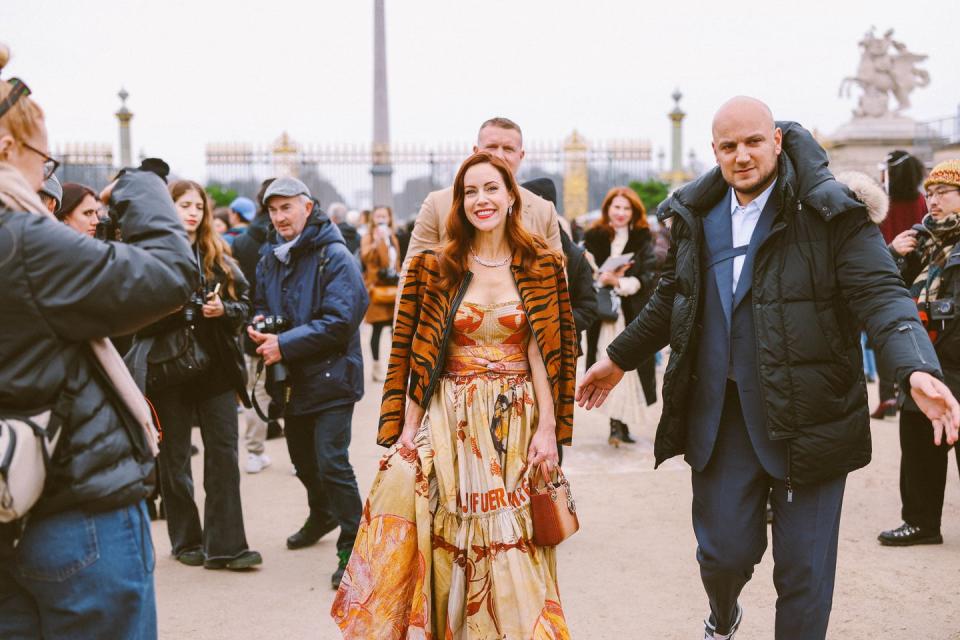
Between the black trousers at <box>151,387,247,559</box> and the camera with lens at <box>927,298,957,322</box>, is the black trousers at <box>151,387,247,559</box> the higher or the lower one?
the lower one

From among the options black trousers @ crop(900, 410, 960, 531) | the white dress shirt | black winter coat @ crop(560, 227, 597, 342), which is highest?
the white dress shirt

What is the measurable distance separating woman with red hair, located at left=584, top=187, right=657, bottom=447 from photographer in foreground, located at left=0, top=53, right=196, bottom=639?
5448 millimetres

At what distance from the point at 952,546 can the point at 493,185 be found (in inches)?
143

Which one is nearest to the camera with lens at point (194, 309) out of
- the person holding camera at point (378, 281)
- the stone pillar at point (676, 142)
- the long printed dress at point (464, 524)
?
the long printed dress at point (464, 524)

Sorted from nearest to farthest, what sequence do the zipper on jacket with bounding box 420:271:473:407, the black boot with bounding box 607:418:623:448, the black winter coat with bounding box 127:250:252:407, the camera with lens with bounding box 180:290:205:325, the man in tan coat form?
the zipper on jacket with bounding box 420:271:473:407, the man in tan coat, the camera with lens with bounding box 180:290:205:325, the black winter coat with bounding box 127:250:252:407, the black boot with bounding box 607:418:623:448

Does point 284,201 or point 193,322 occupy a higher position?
point 284,201

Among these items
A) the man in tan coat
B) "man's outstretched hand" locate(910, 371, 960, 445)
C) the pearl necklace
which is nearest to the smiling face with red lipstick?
the pearl necklace

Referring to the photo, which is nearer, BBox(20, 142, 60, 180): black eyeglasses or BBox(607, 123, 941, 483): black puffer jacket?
BBox(20, 142, 60, 180): black eyeglasses

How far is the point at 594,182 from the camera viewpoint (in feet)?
87.5

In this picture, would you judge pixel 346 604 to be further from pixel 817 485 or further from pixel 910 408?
pixel 910 408

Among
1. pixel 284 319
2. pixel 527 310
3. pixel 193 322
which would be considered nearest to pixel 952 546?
pixel 527 310

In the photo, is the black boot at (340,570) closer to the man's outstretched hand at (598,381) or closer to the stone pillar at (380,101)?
the man's outstretched hand at (598,381)

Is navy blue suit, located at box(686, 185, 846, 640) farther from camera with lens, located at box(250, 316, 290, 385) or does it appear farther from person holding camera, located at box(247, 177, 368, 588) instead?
camera with lens, located at box(250, 316, 290, 385)

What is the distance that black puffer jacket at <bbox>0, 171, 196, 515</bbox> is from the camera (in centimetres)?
198
